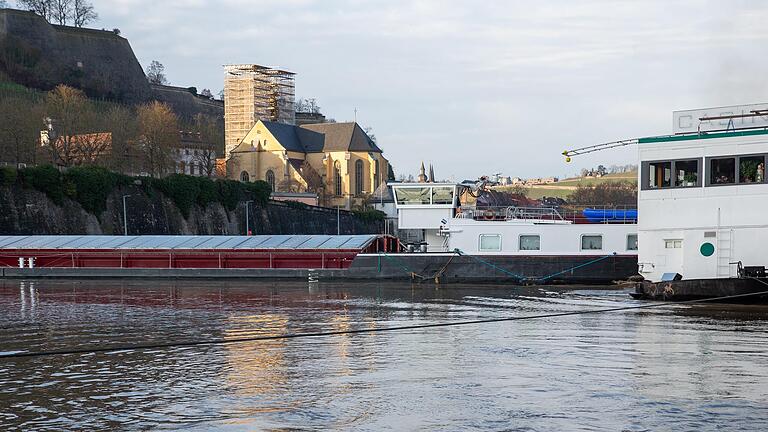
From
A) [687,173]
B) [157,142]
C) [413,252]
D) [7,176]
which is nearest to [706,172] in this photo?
[687,173]

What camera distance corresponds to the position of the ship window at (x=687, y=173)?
89.9 ft

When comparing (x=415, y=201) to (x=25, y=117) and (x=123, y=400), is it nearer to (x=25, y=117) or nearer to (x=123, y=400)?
(x=123, y=400)

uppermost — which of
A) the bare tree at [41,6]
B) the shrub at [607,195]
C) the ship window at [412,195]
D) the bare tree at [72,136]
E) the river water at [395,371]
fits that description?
the bare tree at [41,6]

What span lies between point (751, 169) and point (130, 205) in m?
57.7

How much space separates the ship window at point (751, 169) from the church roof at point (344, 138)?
124m

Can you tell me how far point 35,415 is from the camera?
1277 cm

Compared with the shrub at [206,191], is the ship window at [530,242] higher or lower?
lower

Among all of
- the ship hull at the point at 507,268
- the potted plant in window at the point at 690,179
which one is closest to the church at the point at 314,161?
the ship hull at the point at 507,268

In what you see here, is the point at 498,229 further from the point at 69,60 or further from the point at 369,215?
the point at 69,60

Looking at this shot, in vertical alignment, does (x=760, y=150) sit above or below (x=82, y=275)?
above

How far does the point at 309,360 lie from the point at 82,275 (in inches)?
1216

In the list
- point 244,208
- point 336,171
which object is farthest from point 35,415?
point 336,171

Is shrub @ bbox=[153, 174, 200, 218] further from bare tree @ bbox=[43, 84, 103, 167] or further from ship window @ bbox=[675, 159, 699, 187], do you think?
ship window @ bbox=[675, 159, 699, 187]

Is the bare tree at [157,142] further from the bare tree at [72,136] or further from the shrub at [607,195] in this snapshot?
the shrub at [607,195]
